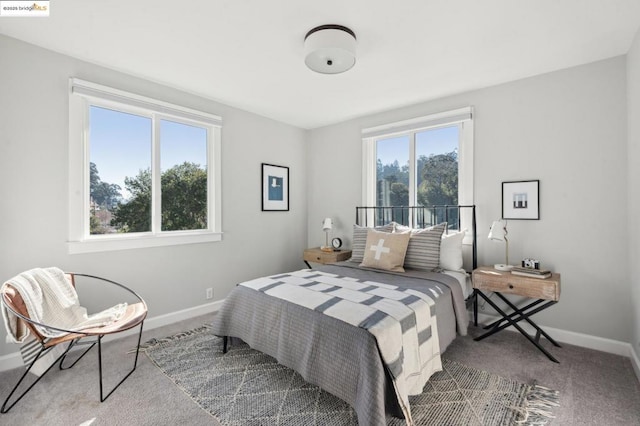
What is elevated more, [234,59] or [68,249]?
[234,59]

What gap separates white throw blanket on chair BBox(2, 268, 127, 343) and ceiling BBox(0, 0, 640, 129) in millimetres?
1783

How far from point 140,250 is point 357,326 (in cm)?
237

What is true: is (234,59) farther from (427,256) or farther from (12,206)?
(427,256)

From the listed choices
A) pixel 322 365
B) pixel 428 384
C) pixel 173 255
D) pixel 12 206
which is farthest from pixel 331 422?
pixel 12 206

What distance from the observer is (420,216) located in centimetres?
370

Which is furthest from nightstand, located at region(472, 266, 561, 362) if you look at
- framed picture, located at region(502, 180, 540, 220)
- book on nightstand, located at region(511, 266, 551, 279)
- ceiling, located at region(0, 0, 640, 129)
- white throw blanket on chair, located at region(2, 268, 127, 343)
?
white throw blanket on chair, located at region(2, 268, 127, 343)

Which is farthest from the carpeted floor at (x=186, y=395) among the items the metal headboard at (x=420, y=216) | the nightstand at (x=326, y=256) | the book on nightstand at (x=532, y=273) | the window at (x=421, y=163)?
the nightstand at (x=326, y=256)

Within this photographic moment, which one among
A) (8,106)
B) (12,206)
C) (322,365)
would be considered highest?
(8,106)

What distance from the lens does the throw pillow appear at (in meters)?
2.96

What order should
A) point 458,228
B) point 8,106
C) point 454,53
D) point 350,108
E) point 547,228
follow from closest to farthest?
point 8,106
point 454,53
point 547,228
point 458,228
point 350,108

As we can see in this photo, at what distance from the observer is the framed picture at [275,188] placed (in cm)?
418

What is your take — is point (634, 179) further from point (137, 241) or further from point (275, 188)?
point (137, 241)

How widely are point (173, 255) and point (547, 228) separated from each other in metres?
3.70

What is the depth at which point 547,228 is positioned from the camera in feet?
9.32
